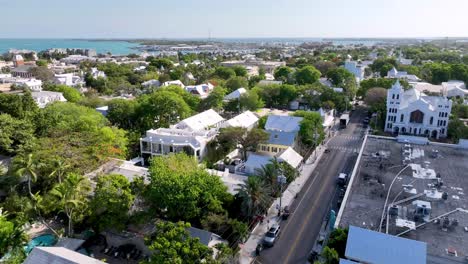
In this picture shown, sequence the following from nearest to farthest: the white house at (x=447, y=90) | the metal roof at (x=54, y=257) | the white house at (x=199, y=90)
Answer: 1. the metal roof at (x=54, y=257)
2. the white house at (x=447, y=90)
3. the white house at (x=199, y=90)

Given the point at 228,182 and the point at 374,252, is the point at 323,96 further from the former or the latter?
the point at 374,252

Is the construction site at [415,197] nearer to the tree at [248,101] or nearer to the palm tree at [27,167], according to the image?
the palm tree at [27,167]

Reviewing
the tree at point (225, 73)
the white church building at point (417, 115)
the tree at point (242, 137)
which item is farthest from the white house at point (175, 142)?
the tree at point (225, 73)

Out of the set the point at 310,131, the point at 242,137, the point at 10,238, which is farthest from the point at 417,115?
the point at 10,238

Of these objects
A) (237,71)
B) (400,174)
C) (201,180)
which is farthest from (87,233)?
(237,71)

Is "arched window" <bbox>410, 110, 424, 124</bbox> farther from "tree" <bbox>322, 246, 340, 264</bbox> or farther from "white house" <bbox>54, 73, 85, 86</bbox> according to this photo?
"white house" <bbox>54, 73, 85, 86</bbox>

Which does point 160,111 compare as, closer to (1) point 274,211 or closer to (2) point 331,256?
(1) point 274,211
